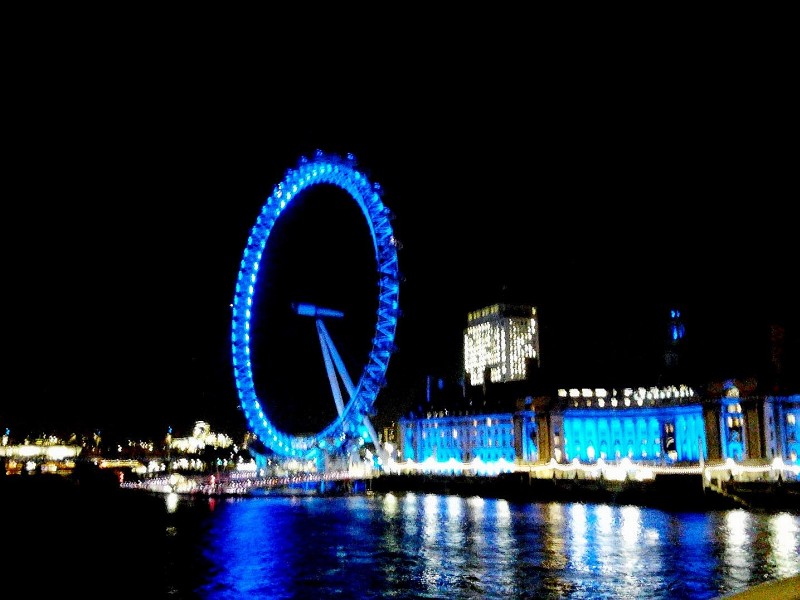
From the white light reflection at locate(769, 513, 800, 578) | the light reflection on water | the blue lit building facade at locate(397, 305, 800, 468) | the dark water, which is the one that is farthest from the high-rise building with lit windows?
the white light reflection at locate(769, 513, 800, 578)

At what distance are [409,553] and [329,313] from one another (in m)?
31.8

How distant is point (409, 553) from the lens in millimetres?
26234

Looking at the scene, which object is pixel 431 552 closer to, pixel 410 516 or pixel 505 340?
pixel 410 516

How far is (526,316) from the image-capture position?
5782 inches

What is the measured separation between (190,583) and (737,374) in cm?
7026

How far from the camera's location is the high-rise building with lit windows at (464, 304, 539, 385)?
143 m

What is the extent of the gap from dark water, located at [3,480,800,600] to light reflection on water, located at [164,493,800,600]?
2.1 inches

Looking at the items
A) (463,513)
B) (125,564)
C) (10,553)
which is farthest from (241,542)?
(463,513)

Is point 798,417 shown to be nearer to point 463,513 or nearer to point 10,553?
point 463,513

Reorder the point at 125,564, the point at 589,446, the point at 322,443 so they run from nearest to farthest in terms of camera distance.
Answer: the point at 125,564 → the point at 322,443 → the point at 589,446

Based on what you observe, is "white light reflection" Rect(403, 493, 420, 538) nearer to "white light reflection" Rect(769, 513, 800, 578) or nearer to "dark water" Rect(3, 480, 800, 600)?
"dark water" Rect(3, 480, 800, 600)

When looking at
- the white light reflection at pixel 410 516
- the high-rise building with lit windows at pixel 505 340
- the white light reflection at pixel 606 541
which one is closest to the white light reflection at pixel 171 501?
the white light reflection at pixel 410 516

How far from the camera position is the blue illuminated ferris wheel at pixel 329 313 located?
5047 centimetres

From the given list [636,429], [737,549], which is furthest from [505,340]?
[737,549]
